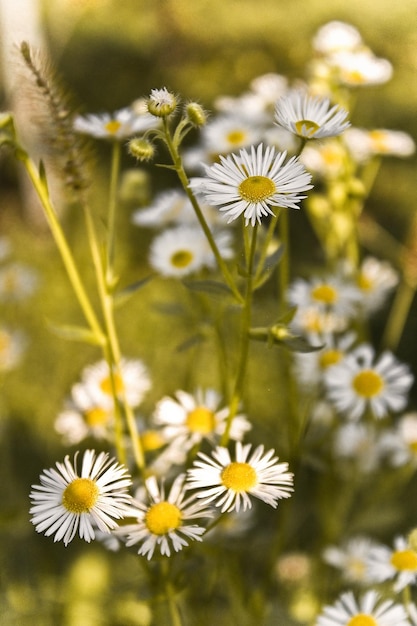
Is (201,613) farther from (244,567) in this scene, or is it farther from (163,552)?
(163,552)

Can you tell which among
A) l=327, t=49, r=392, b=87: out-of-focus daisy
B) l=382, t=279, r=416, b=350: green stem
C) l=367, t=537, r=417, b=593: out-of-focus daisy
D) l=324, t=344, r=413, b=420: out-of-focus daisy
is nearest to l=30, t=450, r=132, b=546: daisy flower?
l=367, t=537, r=417, b=593: out-of-focus daisy

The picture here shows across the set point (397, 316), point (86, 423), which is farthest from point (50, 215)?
point (397, 316)

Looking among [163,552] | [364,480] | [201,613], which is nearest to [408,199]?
[364,480]

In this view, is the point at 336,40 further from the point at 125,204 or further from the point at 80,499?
the point at 125,204

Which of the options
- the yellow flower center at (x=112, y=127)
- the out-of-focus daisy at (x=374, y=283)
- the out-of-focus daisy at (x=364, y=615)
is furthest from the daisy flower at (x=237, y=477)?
the out-of-focus daisy at (x=374, y=283)

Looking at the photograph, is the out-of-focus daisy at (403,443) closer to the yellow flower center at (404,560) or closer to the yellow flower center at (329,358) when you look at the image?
the yellow flower center at (329,358)
